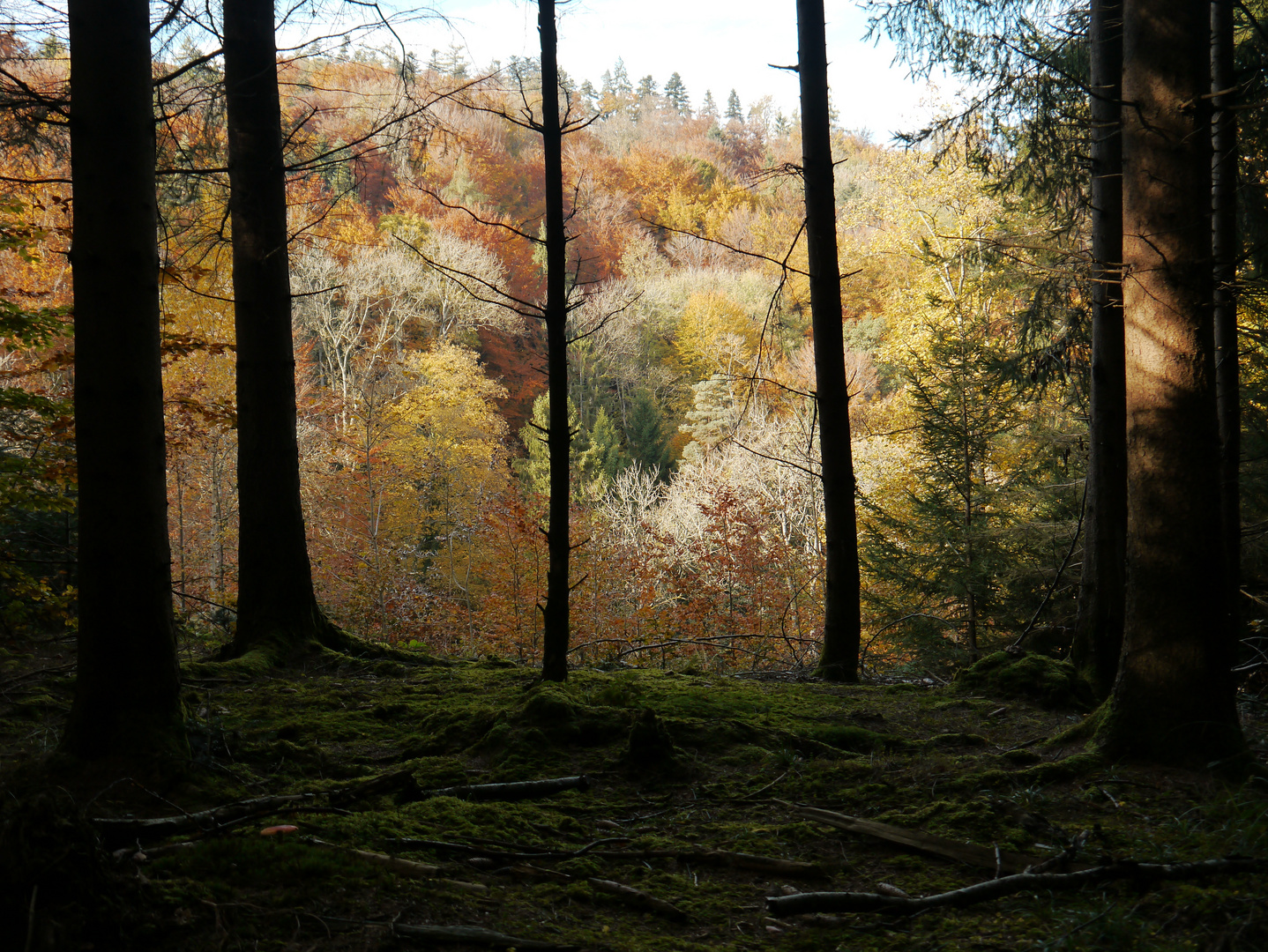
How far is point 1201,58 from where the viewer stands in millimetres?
3557

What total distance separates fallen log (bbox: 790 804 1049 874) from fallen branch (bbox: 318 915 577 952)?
1.39 metres

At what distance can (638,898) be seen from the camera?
2510mm

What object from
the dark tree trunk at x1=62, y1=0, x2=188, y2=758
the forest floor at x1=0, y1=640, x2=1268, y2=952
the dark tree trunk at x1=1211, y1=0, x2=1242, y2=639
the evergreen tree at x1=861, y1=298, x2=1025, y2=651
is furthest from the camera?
the evergreen tree at x1=861, y1=298, x2=1025, y2=651

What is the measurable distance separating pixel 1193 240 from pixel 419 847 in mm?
3867

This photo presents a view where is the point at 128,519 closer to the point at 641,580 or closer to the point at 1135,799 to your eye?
the point at 1135,799

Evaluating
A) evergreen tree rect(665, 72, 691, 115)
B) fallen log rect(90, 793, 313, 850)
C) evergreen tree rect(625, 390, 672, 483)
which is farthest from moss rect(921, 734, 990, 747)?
evergreen tree rect(665, 72, 691, 115)

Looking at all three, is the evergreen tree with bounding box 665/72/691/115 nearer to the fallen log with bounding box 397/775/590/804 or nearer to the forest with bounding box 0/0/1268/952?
the forest with bounding box 0/0/1268/952

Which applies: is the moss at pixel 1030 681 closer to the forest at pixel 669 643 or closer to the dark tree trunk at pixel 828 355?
the forest at pixel 669 643

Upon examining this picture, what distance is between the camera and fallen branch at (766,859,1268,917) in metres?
2.37

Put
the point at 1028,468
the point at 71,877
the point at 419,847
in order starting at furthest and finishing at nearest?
1. the point at 1028,468
2. the point at 419,847
3. the point at 71,877

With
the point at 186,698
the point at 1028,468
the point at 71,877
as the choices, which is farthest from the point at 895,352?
the point at 71,877

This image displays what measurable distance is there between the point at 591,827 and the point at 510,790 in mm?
422

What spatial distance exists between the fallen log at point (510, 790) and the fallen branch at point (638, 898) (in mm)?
853

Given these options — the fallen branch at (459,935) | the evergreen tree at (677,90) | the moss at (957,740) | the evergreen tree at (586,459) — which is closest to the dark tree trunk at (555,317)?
the moss at (957,740)
